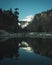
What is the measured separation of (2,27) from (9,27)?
7.91 m

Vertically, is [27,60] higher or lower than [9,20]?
lower

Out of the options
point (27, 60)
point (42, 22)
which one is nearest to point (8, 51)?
point (27, 60)

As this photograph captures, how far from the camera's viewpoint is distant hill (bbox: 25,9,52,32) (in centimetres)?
15338

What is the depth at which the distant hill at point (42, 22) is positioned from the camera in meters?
153

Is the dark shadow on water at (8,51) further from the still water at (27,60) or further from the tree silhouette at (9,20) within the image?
the tree silhouette at (9,20)

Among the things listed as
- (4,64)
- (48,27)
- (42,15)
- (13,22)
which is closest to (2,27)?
(13,22)

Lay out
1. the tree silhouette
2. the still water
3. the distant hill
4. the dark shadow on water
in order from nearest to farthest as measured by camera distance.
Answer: the still water
the dark shadow on water
the tree silhouette
the distant hill

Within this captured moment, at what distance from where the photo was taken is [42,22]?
162875 millimetres

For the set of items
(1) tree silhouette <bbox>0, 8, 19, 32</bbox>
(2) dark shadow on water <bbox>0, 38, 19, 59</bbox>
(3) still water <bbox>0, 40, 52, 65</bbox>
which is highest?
(1) tree silhouette <bbox>0, 8, 19, 32</bbox>

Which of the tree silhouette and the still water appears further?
the tree silhouette

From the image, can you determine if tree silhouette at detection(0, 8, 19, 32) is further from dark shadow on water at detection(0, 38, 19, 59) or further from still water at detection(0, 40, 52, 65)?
still water at detection(0, 40, 52, 65)

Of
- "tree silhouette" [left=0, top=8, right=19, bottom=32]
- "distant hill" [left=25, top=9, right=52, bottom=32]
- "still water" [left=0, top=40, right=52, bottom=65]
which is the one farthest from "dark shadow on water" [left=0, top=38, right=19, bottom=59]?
"distant hill" [left=25, top=9, right=52, bottom=32]

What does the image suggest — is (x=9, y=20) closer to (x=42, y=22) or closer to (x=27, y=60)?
(x=42, y=22)

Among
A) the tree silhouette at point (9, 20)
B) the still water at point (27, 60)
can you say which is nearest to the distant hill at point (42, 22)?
the tree silhouette at point (9, 20)
